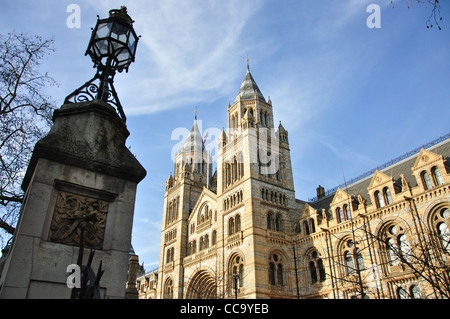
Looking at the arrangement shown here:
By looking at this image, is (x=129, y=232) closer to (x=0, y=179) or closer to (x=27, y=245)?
(x=27, y=245)

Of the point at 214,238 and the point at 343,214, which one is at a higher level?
the point at 214,238

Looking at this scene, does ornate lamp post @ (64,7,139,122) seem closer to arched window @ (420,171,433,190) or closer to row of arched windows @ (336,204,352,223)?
arched window @ (420,171,433,190)

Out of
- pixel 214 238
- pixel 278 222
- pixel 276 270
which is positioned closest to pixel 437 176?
pixel 278 222

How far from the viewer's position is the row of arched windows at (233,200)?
108 ft

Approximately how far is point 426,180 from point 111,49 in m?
25.6

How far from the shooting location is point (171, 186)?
4775 cm

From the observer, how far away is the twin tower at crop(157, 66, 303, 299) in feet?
97.4

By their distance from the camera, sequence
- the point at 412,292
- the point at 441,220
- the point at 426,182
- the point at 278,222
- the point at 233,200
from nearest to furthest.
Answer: the point at 441,220 < the point at 412,292 < the point at 426,182 < the point at 278,222 < the point at 233,200

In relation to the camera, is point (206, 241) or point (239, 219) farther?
point (206, 241)

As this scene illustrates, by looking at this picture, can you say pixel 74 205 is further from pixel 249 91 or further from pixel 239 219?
pixel 249 91

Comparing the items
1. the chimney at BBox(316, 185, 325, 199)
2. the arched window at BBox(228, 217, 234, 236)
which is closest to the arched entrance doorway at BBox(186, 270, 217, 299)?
the arched window at BBox(228, 217, 234, 236)

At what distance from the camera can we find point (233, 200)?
111ft
